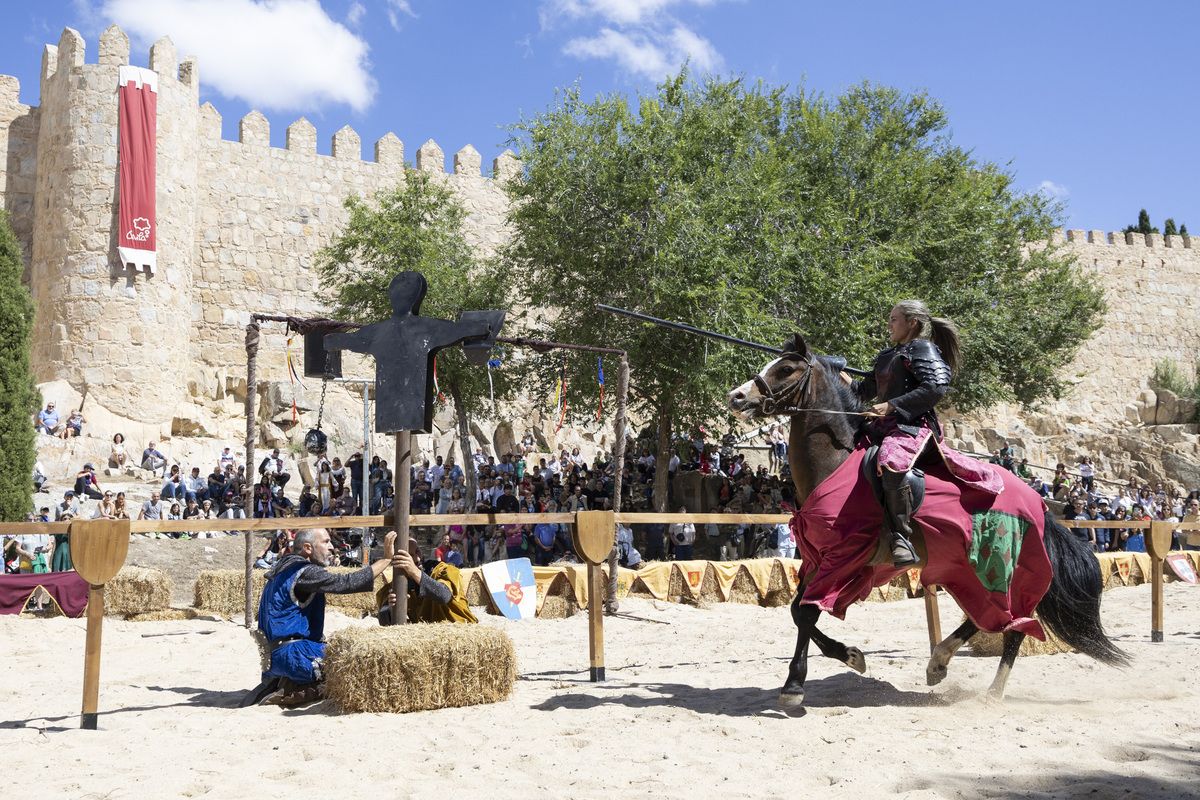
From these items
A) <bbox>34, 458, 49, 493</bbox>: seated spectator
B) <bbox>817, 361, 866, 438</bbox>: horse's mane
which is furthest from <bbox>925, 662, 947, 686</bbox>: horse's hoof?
Answer: <bbox>34, 458, 49, 493</bbox>: seated spectator

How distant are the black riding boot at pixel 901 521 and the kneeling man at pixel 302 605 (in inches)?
118

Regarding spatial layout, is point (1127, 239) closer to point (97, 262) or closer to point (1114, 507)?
point (1114, 507)

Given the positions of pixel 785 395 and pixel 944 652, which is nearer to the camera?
pixel 785 395

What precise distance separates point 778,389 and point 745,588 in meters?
7.67

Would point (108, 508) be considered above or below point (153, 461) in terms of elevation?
below

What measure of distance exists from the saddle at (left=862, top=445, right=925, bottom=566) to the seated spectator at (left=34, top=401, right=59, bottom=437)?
21.1 meters

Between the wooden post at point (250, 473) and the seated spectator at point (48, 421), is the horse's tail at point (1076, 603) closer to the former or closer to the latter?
the wooden post at point (250, 473)

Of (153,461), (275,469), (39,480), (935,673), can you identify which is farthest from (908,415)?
(153,461)

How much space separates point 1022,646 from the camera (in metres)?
7.42

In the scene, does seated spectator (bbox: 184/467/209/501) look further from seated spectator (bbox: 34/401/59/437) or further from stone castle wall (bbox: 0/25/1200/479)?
stone castle wall (bbox: 0/25/1200/479)

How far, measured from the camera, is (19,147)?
26906 millimetres

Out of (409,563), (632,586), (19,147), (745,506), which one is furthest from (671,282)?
(19,147)

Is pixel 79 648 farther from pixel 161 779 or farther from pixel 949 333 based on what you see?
pixel 949 333

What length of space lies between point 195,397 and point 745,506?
16776 mm
